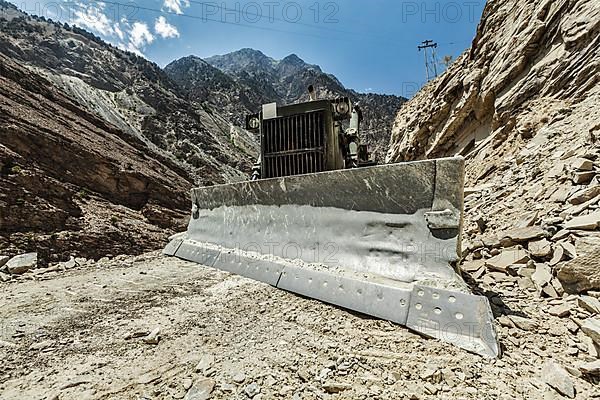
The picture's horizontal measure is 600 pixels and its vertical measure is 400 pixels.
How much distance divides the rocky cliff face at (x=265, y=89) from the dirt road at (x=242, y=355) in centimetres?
4556

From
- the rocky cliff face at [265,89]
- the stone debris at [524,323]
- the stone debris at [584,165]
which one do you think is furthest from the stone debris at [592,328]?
the rocky cliff face at [265,89]

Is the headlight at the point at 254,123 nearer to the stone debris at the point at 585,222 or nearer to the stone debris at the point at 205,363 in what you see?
the stone debris at the point at 205,363

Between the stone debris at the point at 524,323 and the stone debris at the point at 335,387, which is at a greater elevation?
the stone debris at the point at 524,323

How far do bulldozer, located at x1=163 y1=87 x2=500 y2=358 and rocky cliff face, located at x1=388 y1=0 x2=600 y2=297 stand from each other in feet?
3.14

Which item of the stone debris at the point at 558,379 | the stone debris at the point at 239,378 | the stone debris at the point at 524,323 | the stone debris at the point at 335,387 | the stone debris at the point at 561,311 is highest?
the stone debris at the point at 561,311

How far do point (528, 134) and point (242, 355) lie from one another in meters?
8.27

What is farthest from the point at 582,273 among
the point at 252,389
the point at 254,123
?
the point at 254,123

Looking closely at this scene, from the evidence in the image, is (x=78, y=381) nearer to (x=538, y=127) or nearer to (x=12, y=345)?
(x=12, y=345)

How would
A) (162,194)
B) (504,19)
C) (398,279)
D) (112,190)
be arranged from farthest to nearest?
(162,194) < (112,190) < (504,19) < (398,279)

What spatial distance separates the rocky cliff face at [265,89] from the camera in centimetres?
6177

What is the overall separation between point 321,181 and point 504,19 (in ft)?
40.8

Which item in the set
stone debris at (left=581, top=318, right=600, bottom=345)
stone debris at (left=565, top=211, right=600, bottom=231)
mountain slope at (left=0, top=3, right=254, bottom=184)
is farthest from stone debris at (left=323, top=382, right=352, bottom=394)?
mountain slope at (left=0, top=3, right=254, bottom=184)

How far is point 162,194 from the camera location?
53.0ft

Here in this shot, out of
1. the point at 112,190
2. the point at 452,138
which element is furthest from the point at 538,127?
the point at 112,190
